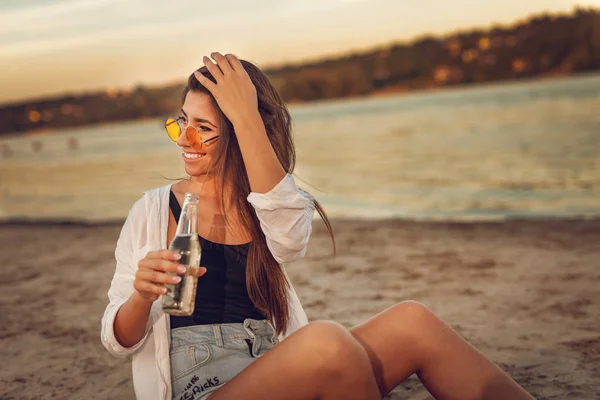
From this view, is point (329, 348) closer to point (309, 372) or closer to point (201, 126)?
point (309, 372)

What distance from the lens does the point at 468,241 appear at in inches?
292

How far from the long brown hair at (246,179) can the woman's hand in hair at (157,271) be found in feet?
1.86

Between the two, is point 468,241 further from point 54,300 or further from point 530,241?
point 54,300

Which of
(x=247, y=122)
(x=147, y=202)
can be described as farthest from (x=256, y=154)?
(x=147, y=202)

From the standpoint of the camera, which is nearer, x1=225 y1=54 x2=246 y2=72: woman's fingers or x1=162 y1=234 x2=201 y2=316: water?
x1=162 y1=234 x2=201 y2=316: water

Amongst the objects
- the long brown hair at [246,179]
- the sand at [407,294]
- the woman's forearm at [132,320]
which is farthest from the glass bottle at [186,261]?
the sand at [407,294]

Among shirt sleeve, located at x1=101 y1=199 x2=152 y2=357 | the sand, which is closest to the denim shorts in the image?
shirt sleeve, located at x1=101 y1=199 x2=152 y2=357

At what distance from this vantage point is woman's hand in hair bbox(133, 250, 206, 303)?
1885 mm

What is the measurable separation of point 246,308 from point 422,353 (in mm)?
662

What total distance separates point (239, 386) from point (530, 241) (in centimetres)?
566

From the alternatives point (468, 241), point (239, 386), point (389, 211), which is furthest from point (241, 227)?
point (389, 211)

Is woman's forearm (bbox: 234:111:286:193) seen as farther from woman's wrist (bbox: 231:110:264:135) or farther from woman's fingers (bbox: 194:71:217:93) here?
woman's fingers (bbox: 194:71:217:93)

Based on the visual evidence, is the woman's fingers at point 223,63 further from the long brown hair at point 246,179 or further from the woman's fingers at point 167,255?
the woman's fingers at point 167,255

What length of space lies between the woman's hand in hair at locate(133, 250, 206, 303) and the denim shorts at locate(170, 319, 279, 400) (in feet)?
1.39
